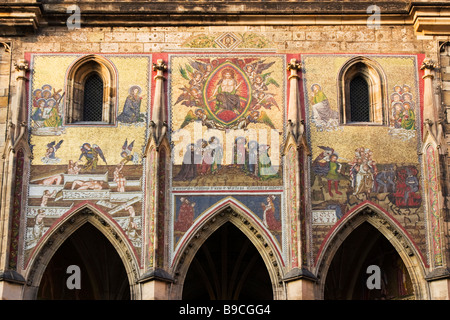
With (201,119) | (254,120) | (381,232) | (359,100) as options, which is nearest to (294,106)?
(254,120)

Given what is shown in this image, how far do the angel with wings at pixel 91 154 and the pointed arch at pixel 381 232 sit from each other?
5094mm

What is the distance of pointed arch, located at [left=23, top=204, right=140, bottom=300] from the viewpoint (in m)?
20.5

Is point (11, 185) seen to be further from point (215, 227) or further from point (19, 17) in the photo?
point (215, 227)

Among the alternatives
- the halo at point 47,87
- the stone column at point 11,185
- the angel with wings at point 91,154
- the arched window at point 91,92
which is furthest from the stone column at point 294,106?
the stone column at point 11,185

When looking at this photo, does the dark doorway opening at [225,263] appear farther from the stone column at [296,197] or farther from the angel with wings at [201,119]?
the stone column at [296,197]

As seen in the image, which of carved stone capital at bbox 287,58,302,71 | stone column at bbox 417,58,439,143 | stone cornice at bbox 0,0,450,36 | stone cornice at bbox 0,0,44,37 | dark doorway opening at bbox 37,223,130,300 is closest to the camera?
stone column at bbox 417,58,439,143

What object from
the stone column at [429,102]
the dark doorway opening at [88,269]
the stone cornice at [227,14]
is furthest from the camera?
the dark doorway opening at [88,269]

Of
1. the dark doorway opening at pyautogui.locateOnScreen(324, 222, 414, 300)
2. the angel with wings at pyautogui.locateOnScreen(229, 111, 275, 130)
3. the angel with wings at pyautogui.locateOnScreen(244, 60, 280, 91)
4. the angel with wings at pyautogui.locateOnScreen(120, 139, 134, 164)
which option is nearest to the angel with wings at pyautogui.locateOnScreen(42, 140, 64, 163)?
the angel with wings at pyautogui.locateOnScreen(120, 139, 134, 164)

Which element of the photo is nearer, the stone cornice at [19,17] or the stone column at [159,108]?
the stone column at [159,108]

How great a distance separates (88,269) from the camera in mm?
23703

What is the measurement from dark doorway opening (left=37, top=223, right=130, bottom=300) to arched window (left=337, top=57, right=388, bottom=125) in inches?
258

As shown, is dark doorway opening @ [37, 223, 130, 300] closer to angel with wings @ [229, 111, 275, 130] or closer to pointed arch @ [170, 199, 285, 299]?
pointed arch @ [170, 199, 285, 299]

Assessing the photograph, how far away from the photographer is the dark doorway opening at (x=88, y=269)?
76.3 feet
